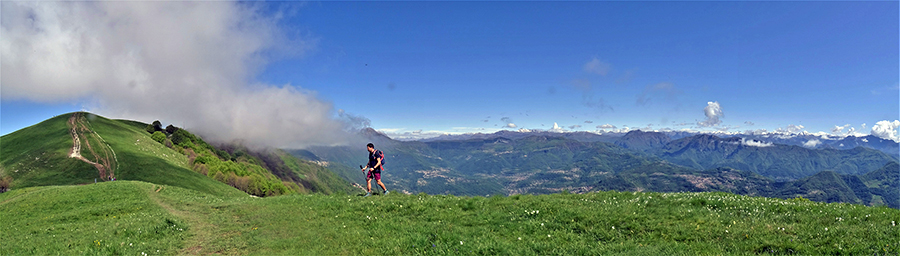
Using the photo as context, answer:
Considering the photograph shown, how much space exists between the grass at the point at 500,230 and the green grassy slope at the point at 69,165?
1899 inches

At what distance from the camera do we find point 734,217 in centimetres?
1204

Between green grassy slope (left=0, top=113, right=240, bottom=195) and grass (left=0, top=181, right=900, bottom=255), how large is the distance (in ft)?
158

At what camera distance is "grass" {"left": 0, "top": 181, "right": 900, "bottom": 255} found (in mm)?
9609

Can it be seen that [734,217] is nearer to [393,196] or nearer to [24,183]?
[393,196]

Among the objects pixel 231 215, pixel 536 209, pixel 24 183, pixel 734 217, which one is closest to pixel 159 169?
pixel 24 183

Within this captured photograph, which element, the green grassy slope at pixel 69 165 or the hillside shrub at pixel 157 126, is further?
the hillside shrub at pixel 157 126

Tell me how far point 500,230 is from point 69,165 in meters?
88.6

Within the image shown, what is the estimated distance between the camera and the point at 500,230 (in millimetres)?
12719

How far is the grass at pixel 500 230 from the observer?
31.5 feet

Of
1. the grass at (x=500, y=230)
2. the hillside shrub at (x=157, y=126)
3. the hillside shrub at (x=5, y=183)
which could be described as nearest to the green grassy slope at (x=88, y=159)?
the hillside shrub at (x=5, y=183)

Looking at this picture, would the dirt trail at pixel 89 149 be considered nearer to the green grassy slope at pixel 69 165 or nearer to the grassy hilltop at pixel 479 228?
the green grassy slope at pixel 69 165

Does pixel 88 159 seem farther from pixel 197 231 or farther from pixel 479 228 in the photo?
pixel 479 228

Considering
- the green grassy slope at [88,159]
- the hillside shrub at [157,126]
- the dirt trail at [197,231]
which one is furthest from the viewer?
the hillside shrub at [157,126]

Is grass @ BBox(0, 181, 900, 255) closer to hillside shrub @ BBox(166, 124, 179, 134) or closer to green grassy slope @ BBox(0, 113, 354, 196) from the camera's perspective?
green grassy slope @ BBox(0, 113, 354, 196)
